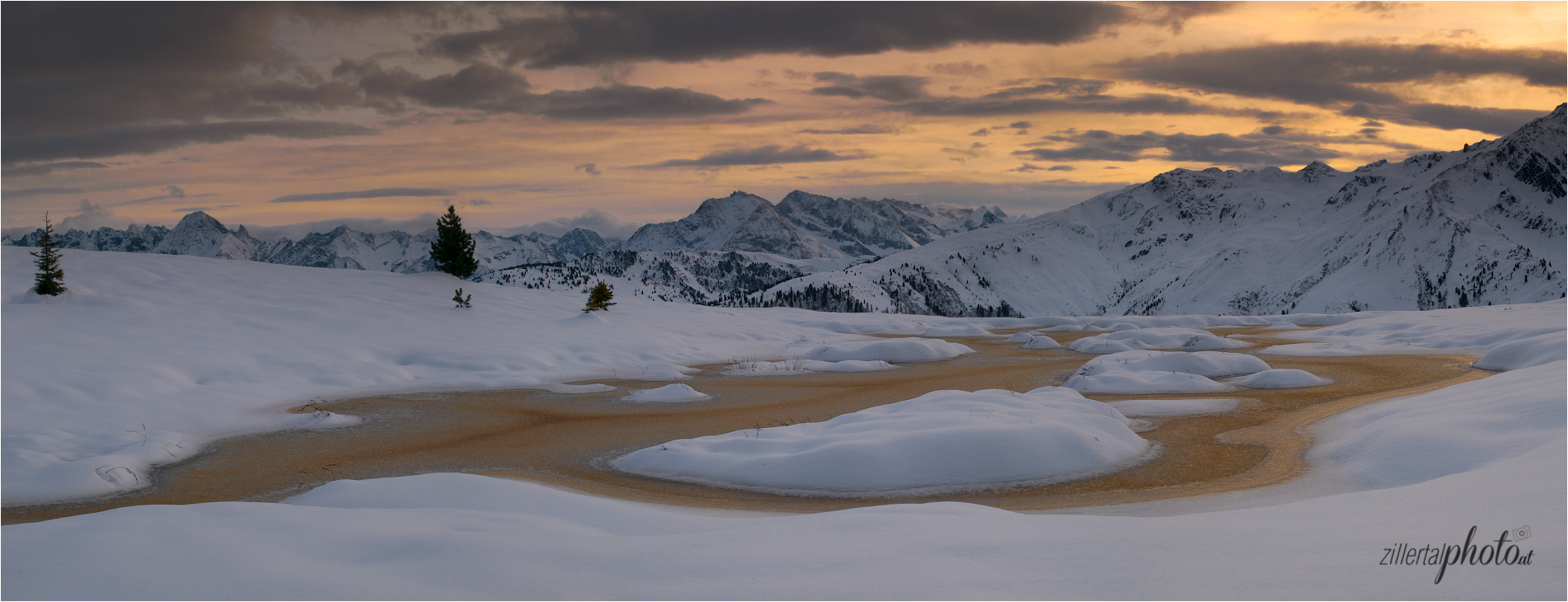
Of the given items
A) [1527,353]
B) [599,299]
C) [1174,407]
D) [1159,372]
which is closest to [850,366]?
[1159,372]

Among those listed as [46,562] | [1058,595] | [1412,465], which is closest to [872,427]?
[1412,465]

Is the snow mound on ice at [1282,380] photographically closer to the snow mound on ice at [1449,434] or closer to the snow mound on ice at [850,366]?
the snow mound on ice at [1449,434]

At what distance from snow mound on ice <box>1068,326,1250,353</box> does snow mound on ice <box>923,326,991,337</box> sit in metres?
15.9

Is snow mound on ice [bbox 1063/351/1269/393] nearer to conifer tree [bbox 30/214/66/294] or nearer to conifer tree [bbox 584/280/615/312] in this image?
conifer tree [bbox 584/280/615/312]

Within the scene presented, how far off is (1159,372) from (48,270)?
45.9 metres

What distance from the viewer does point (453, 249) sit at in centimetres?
5509

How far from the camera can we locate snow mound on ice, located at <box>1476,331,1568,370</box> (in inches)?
1253

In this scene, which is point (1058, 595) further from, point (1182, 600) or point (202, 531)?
point (202, 531)

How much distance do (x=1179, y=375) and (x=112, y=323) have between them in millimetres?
41498

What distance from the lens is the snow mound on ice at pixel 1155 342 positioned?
52531 mm

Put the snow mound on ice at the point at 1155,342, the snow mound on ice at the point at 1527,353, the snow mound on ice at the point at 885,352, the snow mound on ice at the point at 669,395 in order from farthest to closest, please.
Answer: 1. the snow mound on ice at the point at 1155,342
2. the snow mound on ice at the point at 885,352
3. the snow mound on ice at the point at 1527,353
4. the snow mound on ice at the point at 669,395

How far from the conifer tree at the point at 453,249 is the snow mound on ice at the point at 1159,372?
41.1m

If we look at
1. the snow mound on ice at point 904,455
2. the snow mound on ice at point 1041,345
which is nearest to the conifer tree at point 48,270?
the snow mound on ice at point 904,455

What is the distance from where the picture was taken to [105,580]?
7.07 metres
